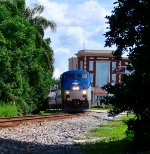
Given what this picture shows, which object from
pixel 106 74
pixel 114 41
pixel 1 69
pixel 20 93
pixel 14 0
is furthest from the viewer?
pixel 106 74

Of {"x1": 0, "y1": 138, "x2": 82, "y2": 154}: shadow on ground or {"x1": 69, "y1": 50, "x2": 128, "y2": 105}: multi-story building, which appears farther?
{"x1": 69, "y1": 50, "x2": 128, "y2": 105}: multi-story building

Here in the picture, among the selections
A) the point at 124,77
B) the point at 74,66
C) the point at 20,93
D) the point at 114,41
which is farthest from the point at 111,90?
the point at 74,66

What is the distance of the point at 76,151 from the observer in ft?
48.8

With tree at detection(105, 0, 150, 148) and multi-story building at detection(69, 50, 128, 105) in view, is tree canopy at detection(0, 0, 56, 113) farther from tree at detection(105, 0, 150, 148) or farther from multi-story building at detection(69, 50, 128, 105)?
multi-story building at detection(69, 50, 128, 105)

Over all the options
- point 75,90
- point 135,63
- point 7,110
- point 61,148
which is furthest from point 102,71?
point 135,63

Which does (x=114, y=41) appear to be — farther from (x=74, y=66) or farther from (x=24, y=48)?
(x=74, y=66)

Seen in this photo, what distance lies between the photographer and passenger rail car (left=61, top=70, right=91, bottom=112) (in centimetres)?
4734

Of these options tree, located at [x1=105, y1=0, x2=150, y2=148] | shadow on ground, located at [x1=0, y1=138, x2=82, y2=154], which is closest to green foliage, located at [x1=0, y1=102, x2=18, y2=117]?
shadow on ground, located at [x1=0, y1=138, x2=82, y2=154]

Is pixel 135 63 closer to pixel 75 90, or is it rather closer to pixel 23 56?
pixel 75 90

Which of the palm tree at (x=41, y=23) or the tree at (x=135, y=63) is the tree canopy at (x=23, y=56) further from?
the tree at (x=135, y=63)

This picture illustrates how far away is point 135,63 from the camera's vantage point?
13633mm

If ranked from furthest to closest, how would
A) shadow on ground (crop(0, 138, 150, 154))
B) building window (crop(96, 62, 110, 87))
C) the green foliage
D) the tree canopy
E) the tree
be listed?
building window (crop(96, 62, 110, 87))
the tree canopy
the green foliage
shadow on ground (crop(0, 138, 150, 154))
the tree

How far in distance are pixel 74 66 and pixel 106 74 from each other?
2039 centimetres

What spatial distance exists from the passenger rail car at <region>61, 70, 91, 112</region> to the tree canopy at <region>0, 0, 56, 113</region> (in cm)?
406
